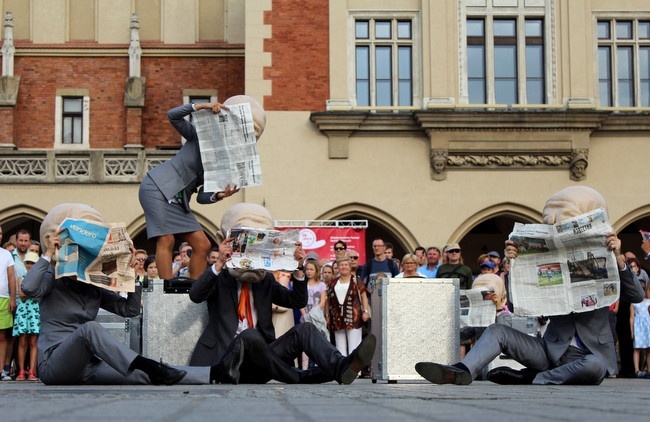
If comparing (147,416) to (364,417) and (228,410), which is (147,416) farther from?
(364,417)

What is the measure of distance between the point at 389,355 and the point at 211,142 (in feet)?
7.68

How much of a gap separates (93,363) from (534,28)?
18.1m

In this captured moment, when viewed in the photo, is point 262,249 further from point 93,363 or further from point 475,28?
point 475,28

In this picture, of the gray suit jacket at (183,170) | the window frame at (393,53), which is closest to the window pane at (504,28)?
the window frame at (393,53)

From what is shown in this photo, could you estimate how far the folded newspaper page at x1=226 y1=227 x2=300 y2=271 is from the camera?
9344mm

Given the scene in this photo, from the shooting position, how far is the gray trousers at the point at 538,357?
8.88m

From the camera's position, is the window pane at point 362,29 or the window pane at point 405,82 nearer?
the window pane at point 405,82

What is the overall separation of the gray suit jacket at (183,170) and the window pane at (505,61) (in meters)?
15.5

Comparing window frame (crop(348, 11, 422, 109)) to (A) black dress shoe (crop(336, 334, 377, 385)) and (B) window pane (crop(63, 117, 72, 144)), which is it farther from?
(A) black dress shoe (crop(336, 334, 377, 385))

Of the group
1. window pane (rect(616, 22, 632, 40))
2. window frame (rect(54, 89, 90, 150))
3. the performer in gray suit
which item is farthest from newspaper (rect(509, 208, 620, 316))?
window frame (rect(54, 89, 90, 150))

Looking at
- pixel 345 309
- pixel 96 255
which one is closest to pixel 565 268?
pixel 96 255

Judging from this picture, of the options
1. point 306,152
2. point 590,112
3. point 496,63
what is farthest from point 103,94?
point 590,112

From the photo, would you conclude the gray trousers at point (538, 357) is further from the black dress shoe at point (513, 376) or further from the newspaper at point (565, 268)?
the newspaper at point (565, 268)

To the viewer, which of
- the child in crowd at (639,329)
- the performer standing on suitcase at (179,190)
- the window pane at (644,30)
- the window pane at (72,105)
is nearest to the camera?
the performer standing on suitcase at (179,190)
